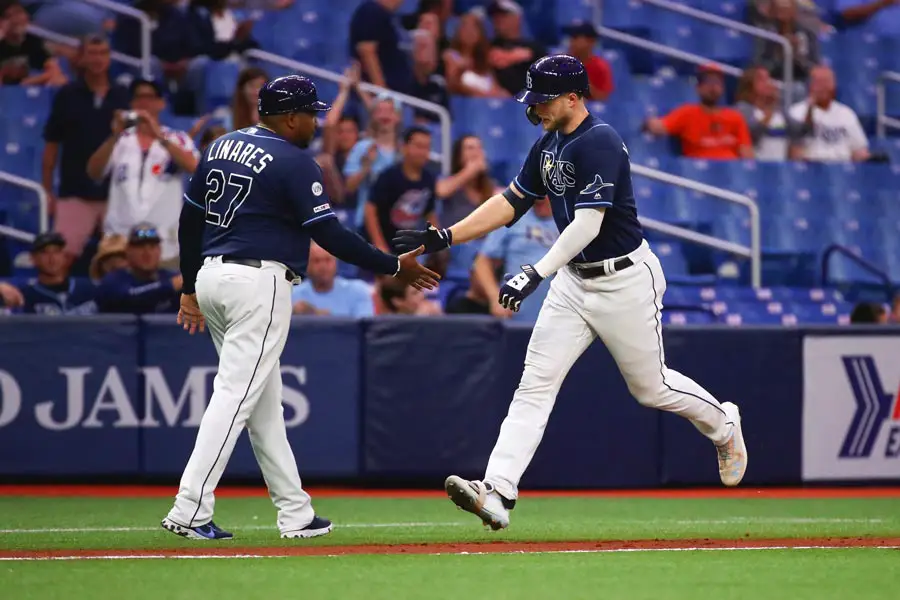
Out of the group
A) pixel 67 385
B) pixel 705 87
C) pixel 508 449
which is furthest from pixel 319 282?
pixel 705 87

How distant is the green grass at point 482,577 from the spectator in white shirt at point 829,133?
8.65 metres

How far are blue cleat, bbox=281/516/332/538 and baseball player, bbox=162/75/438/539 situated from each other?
219mm

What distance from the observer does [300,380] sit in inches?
383

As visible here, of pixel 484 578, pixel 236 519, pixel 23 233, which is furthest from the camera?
pixel 23 233

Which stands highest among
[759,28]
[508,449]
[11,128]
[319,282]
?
[759,28]

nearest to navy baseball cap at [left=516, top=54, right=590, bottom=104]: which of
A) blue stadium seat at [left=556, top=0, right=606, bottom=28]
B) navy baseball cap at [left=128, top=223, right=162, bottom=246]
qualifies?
navy baseball cap at [left=128, top=223, right=162, bottom=246]

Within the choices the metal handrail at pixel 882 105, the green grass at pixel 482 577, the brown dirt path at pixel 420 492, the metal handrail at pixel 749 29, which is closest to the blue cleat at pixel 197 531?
the green grass at pixel 482 577

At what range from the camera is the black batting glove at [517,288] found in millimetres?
6305

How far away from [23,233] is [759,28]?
774 centimetres

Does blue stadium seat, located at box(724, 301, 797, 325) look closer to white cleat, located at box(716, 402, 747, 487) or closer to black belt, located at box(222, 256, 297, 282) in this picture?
white cleat, located at box(716, 402, 747, 487)

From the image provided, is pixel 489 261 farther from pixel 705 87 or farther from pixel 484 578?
pixel 484 578

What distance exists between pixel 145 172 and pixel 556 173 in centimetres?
511

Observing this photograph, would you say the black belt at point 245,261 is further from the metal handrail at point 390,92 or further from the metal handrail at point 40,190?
the metal handrail at point 390,92

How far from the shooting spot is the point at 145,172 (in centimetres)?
1105
